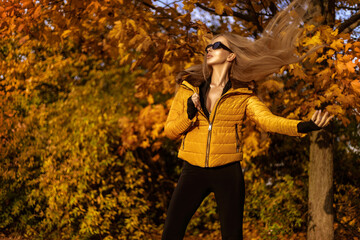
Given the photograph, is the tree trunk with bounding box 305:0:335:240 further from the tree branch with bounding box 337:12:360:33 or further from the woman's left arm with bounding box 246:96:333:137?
the woman's left arm with bounding box 246:96:333:137

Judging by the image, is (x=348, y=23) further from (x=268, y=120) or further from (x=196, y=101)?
(x=196, y=101)

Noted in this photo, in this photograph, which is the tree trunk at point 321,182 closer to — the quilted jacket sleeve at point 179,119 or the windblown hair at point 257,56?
the windblown hair at point 257,56

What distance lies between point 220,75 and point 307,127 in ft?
3.23

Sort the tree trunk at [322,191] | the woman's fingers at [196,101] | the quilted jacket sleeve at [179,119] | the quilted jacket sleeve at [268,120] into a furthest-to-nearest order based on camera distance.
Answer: the tree trunk at [322,191] < the quilted jacket sleeve at [179,119] < the woman's fingers at [196,101] < the quilted jacket sleeve at [268,120]

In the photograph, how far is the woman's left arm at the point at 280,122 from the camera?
2592 millimetres

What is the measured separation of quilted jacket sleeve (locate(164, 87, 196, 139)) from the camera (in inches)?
127

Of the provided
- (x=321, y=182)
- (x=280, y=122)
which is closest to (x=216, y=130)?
(x=280, y=122)

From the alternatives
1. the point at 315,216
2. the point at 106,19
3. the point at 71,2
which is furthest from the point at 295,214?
the point at 71,2

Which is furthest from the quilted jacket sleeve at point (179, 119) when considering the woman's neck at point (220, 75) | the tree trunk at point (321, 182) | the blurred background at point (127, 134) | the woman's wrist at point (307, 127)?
the tree trunk at point (321, 182)

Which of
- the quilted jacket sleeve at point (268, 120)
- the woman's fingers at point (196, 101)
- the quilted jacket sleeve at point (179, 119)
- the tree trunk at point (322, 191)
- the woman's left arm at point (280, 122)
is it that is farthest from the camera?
the tree trunk at point (322, 191)

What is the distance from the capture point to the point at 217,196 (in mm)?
3217

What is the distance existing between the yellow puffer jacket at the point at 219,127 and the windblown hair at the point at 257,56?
14cm

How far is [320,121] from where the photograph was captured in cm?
258

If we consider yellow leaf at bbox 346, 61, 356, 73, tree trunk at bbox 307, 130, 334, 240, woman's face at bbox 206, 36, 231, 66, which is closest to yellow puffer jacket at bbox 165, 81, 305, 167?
woman's face at bbox 206, 36, 231, 66
